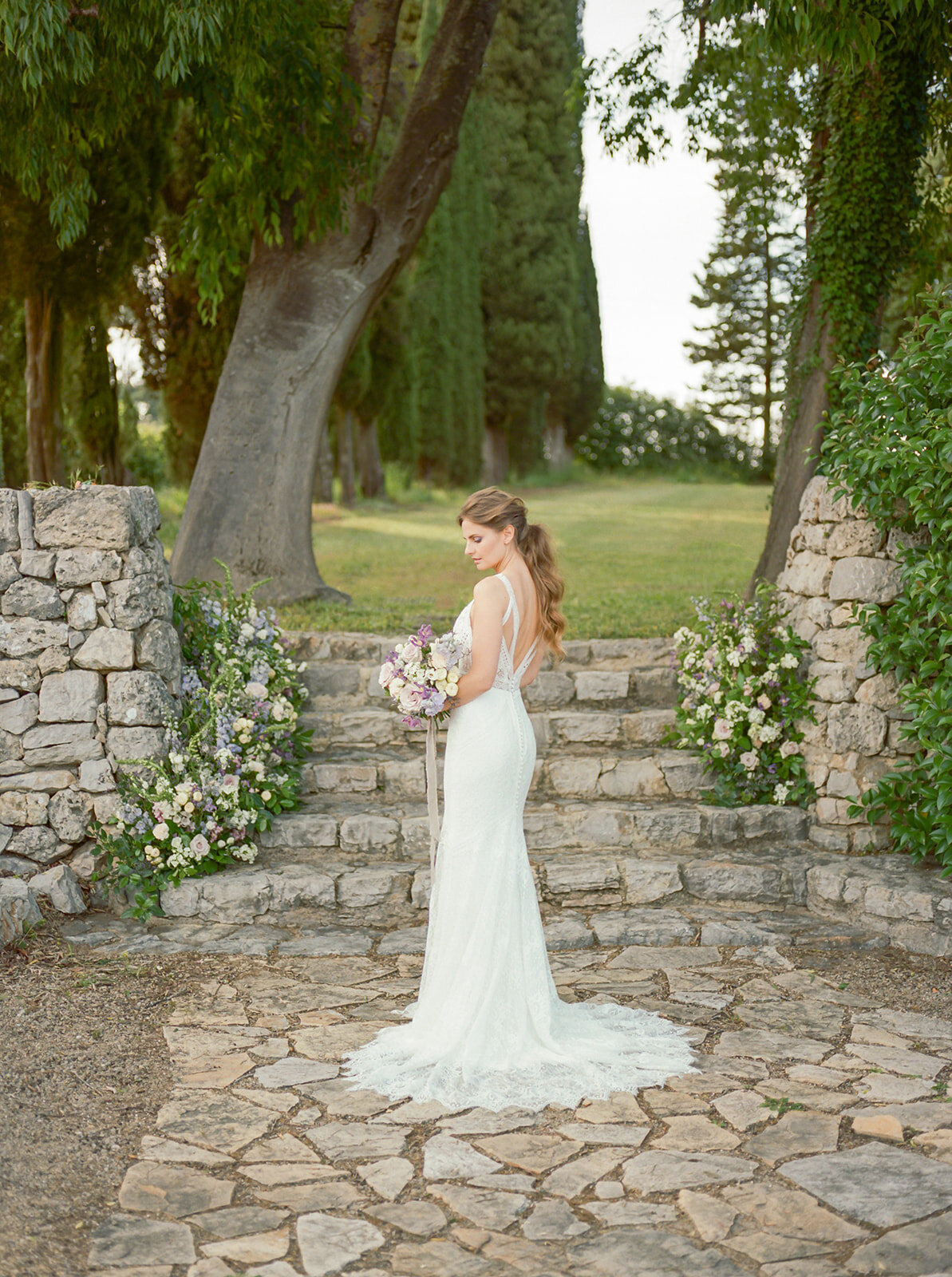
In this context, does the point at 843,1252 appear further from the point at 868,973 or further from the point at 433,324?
the point at 433,324

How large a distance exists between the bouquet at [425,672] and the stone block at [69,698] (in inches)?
90.8

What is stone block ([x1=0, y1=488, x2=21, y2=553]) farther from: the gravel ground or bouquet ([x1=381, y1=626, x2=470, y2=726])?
bouquet ([x1=381, y1=626, x2=470, y2=726])

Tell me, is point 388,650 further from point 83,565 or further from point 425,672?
point 425,672

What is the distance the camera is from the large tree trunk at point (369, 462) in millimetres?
22125

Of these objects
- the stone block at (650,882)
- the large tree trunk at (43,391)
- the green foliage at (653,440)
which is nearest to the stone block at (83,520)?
the stone block at (650,882)

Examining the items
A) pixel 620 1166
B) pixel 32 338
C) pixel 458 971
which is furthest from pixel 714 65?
pixel 620 1166

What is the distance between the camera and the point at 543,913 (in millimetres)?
5758

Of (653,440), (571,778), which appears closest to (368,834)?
(571,778)

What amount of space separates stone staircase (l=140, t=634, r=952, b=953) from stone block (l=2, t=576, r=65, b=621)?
5.01 feet

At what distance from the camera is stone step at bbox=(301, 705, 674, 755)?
7102 millimetres

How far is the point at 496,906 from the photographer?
4270 mm

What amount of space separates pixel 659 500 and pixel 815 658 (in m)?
17.6

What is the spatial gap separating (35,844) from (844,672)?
4.18 meters

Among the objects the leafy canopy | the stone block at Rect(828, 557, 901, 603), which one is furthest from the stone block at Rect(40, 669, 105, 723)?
the stone block at Rect(828, 557, 901, 603)
